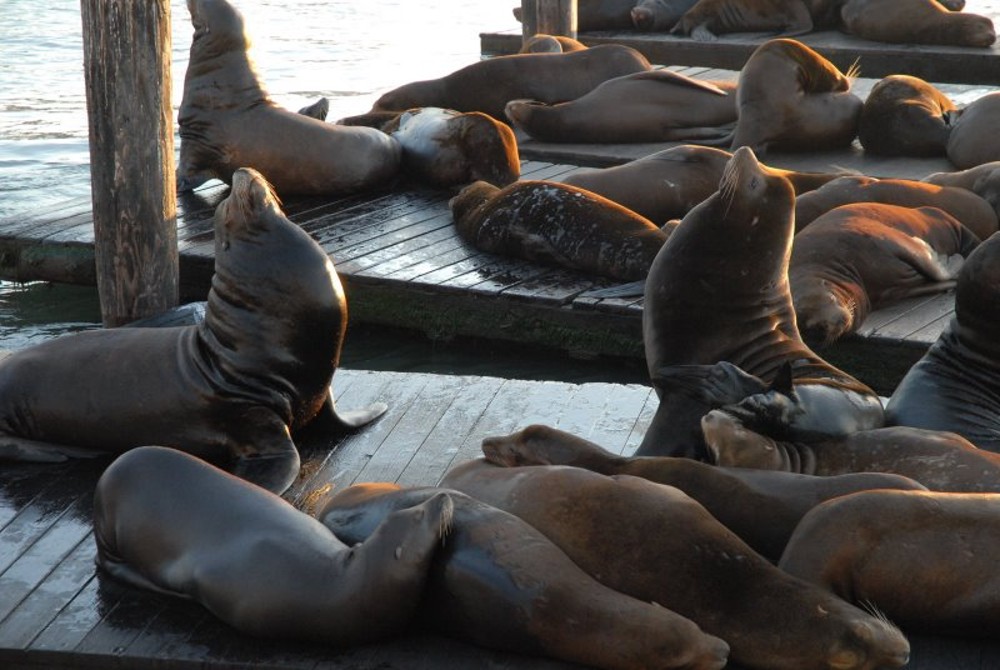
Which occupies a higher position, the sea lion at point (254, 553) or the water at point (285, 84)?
the sea lion at point (254, 553)

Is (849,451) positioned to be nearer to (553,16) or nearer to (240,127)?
(240,127)

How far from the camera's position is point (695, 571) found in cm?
327

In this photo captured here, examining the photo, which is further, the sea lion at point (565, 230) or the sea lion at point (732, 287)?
the sea lion at point (565, 230)

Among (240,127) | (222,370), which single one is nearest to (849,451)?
(222,370)

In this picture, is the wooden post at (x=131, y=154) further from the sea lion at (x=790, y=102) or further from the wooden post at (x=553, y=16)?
the wooden post at (x=553, y=16)

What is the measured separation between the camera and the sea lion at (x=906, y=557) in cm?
328

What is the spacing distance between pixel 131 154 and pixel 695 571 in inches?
131

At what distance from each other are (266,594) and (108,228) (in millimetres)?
2880

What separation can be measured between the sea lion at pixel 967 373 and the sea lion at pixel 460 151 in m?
3.92

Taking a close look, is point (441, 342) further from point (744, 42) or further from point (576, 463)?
point (744, 42)

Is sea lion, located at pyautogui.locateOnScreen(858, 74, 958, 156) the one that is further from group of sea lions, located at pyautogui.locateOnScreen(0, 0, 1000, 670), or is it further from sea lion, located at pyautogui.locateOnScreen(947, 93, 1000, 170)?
group of sea lions, located at pyautogui.locateOnScreen(0, 0, 1000, 670)

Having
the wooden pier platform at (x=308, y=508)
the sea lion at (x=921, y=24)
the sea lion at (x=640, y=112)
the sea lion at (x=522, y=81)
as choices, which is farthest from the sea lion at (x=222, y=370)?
the sea lion at (x=921, y=24)

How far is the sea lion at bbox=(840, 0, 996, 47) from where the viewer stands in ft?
41.5

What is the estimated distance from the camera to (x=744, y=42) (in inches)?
527
